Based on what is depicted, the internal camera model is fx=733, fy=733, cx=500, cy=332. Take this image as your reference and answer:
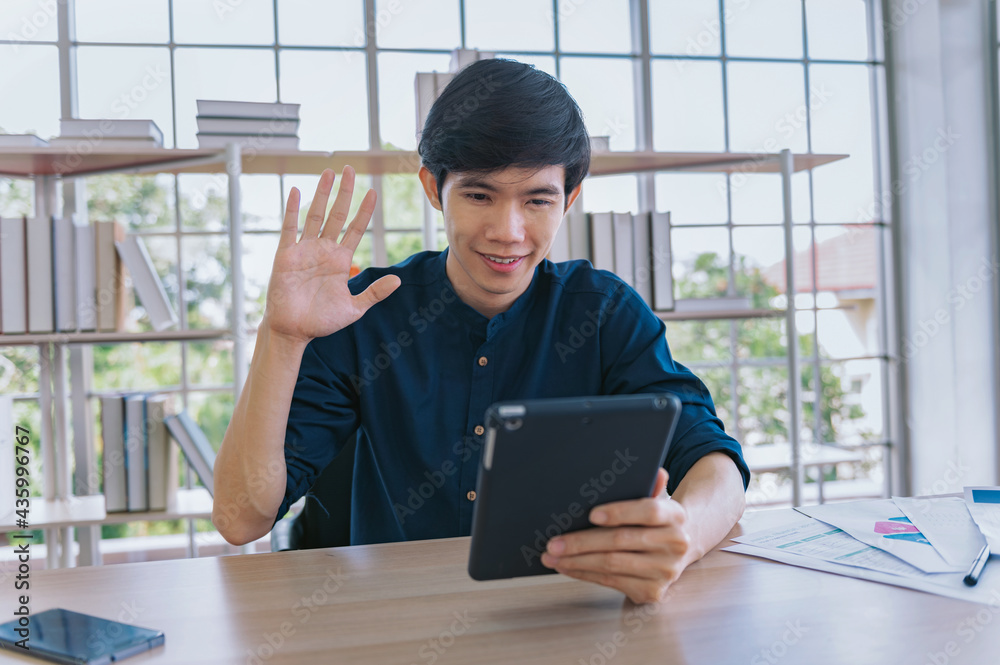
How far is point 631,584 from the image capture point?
2.38ft

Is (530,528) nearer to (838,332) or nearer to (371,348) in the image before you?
(371,348)

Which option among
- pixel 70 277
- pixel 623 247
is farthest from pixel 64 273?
pixel 623 247

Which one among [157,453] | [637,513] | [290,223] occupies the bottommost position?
[157,453]

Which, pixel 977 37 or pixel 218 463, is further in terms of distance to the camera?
pixel 977 37

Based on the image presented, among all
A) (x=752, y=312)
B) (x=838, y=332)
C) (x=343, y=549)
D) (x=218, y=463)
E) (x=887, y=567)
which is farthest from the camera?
(x=838, y=332)

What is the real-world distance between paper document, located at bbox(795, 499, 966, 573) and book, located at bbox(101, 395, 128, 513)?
1.76 metres

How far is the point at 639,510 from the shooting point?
72 cm

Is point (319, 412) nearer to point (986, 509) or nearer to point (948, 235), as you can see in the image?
point (986, 509)

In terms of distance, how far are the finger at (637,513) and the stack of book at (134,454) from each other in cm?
171

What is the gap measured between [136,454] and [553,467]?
69.2 inches

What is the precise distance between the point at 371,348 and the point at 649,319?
495mm

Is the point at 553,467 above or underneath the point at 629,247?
underneath

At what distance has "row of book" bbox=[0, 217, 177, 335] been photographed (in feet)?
6.50

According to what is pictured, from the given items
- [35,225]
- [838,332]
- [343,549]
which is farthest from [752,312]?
[35,225]
